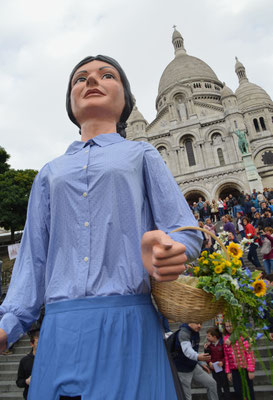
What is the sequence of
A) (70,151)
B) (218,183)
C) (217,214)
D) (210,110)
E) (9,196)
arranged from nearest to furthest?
(70,151), (217,214), (9,196), (218,183), (210,110)

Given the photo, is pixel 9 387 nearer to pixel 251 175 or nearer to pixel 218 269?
pixel 218 269

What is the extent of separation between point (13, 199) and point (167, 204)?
73.5ft

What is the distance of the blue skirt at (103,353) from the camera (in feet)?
3.33

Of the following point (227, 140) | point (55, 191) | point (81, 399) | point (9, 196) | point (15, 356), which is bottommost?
point (15, 356)

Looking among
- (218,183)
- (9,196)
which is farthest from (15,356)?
(218,183)

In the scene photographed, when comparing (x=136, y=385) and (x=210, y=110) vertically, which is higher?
(x=210, y=110)

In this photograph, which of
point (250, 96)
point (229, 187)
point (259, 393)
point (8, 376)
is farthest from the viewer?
point (250, 96)

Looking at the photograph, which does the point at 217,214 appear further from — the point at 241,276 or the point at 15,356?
the point at 241,276

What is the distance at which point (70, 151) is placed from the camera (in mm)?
1648

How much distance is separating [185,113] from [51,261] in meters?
32.9

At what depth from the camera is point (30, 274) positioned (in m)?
1.35

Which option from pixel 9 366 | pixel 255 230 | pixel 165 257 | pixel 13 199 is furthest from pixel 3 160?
pixel 165 257

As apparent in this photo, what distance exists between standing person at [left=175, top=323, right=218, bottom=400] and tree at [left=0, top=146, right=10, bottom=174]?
83.1ft

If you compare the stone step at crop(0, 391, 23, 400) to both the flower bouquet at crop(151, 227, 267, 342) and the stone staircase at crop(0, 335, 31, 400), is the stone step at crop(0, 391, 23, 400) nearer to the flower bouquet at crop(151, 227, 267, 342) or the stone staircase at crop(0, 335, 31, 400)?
the stone staircase at crop(0, 335, 31, 400)
